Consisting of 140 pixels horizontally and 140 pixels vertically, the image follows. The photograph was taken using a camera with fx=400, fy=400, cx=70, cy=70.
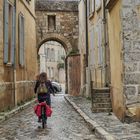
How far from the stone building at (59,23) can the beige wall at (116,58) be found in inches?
680

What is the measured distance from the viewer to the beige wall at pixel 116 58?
10680 millimetres

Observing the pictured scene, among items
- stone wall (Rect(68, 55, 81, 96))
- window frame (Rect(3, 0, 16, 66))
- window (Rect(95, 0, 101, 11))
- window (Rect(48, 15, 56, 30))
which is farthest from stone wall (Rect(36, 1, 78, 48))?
window frame (Rect(3, 0, 16, 66))

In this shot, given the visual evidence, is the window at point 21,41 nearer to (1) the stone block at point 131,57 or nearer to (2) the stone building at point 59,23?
(1) the stone block at point 131,57

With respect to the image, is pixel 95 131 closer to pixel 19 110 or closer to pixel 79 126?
pixel 79 126

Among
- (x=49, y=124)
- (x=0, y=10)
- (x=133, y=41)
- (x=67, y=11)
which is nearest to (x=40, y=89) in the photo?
(x=49, y=124)

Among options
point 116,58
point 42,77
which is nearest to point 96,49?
point 116,58

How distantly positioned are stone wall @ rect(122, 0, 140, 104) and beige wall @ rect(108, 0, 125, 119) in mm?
278

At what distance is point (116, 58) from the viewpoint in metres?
11.4

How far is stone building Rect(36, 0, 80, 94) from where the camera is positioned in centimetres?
2986

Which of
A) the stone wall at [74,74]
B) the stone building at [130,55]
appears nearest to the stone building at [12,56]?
the stone building at [130,55]

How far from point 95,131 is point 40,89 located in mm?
2619

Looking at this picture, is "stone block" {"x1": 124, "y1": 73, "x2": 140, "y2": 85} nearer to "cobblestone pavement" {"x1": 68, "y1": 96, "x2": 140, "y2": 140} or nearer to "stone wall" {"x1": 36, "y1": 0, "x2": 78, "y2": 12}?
"cobblestone pavement" {"x1": 68, "y1": 96, "x2": 140, "y2": 140}

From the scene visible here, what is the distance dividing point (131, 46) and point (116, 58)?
1.22m

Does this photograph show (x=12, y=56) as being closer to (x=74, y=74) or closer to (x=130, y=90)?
(x=130, y=90)
